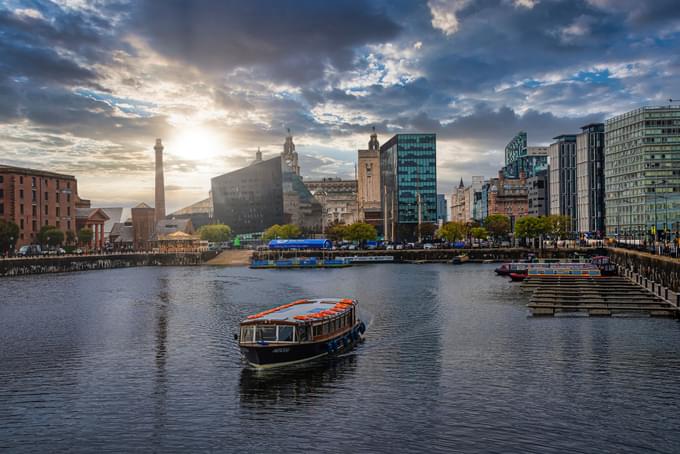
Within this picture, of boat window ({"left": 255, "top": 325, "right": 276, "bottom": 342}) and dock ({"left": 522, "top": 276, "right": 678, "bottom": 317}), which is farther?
dock ({"left": 522, "top": 276, "right": 678, "bottom": 317})

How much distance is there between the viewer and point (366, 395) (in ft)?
142

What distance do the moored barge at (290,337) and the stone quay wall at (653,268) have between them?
5379 centimetres

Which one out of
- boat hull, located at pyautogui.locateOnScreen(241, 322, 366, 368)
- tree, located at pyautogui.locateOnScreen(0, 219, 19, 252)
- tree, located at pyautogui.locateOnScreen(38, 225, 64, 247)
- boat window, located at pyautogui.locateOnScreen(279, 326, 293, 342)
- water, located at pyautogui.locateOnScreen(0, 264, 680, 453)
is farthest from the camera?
tree, located at pyautogui.locateOnScreen(38, 225, 64, 247)

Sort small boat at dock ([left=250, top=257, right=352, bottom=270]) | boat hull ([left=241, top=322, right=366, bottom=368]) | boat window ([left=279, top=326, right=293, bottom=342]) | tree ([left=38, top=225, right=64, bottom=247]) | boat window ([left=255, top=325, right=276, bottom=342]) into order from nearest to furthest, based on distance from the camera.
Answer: boat hull ([left=241, top=322, right=366, bottom=368]) < boat window ([left=255, top=325, right=276, bottom=342]) < boat window ([left=279, top=326, right=293, bottom=342]) < small boat at dock ([left=250, top=257, right=352, bottom=270]) < tree ([left=38, top=225, right=64, bottom=247])

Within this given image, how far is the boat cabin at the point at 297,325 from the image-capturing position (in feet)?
164

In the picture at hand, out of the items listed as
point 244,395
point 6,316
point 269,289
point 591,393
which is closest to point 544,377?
point 591,393

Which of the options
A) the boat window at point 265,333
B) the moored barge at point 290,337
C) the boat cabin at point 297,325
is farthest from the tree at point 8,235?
the boat window at point 265,333

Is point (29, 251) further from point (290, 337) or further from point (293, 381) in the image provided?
point (293, 381)

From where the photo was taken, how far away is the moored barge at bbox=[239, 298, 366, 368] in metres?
49.6

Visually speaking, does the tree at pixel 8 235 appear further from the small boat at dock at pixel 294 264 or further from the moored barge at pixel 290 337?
the moored barge at pixel 290 337

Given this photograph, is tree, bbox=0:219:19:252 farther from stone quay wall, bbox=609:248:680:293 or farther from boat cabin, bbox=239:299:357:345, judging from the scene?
stone quay wall, bbox=609:248:680:293

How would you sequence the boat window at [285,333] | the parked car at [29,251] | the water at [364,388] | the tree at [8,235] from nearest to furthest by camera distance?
the water at [364,388], the boat window at [285,333], the tree at [8,235], the parked car at [29,251]

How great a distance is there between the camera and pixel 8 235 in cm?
17738

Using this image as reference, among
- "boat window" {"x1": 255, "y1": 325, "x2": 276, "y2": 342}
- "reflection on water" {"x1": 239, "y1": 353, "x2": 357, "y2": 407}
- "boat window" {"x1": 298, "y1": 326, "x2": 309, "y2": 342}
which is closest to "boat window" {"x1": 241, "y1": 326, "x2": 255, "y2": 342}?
"boat window" {"x1": 255, "y1": 325, "x2": 276, "y2": 342}
